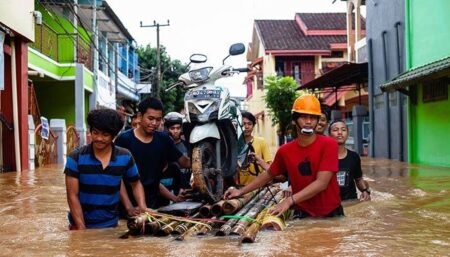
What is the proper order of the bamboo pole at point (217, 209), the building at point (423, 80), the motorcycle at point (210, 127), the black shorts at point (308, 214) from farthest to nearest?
the building at point (423, 80)
the motorcycle at point (210, 127)
the black shorts at point (308, 214)
the bamboo pole at point (217, 209)

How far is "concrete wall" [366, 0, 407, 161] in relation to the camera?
18.0 meters

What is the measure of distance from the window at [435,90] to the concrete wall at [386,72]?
1667 mm

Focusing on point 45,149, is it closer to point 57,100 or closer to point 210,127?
point 57,100

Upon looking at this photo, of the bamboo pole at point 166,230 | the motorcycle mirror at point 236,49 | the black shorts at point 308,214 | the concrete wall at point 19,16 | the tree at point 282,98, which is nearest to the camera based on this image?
the bamboo pole at point 166,230

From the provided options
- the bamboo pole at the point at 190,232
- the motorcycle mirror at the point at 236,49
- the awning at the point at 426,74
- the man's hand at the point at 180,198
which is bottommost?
the bamboo pole at the point at 190,232

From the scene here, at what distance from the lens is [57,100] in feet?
82.2

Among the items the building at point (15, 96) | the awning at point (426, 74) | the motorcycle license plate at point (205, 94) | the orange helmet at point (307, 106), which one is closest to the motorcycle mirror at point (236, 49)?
the motorcycle license plate at point (205, 94)

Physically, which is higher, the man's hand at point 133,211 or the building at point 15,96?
the building at point 15,96

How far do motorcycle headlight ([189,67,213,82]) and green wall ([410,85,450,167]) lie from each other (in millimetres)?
10245

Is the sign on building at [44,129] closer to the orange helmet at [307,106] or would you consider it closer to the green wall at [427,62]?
the green wall at [427,62]

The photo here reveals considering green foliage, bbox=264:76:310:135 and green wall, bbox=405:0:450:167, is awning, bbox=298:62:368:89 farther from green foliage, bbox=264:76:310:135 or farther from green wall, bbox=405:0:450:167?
green foliage, bbox=264:76:310:135

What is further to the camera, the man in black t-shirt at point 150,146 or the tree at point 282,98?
the tree at point 282,98

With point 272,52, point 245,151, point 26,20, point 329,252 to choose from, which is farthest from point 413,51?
point 272,52

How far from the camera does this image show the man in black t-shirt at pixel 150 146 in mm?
5285
